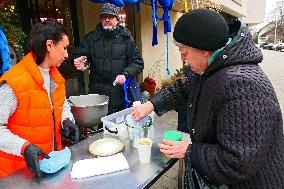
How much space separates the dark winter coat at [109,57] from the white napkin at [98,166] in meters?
1.87

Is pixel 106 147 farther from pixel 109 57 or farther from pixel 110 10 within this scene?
pixel 110 10

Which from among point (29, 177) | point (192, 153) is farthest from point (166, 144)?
point (29, 177)

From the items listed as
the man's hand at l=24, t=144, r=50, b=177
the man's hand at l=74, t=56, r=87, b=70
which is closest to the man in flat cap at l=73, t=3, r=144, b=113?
the man's hand at l=74, t=56, r=87, b=70

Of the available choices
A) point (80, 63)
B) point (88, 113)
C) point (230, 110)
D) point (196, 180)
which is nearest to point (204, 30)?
point (230, 110)

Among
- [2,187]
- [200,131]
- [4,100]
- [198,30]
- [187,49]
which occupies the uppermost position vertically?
[198,30]

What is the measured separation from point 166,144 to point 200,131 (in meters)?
0.23

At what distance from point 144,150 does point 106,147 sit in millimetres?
371

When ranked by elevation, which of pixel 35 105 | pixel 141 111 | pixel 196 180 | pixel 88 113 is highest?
pixel 35 105

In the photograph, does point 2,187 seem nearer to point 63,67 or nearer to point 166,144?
point 166,144

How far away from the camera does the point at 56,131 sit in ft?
7.10

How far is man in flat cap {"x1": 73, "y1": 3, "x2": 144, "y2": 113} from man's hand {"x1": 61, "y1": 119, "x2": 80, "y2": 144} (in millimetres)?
1511

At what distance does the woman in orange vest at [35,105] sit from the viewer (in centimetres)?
179

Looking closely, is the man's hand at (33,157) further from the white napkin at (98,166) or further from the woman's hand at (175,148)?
the woman's hand at (175,148)

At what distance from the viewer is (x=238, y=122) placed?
1255 mm
